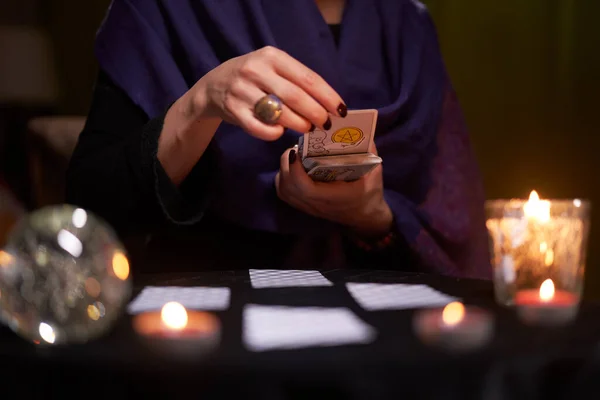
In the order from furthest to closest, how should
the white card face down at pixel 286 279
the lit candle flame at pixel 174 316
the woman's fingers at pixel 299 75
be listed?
the woman's fingers at pixel 299 75
the white card face down at pixel 286 279
the lit candle flame at pixel 174 316

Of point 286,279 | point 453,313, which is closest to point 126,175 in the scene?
point 286,279

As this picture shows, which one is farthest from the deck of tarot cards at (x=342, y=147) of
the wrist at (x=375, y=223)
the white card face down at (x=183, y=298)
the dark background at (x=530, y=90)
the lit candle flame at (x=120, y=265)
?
the dark background at (x=530, y=90)

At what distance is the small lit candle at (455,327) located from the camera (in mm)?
494

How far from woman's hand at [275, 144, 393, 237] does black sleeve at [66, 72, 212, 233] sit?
15cm

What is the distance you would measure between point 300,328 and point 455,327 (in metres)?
0.12

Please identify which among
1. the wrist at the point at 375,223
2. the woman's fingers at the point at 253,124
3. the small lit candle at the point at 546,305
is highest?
the wrist at the point at 375,223

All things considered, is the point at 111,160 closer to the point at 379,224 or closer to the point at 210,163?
the point at 210,163

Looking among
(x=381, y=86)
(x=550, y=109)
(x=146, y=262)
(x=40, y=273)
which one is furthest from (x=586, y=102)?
(x=40, y=273)

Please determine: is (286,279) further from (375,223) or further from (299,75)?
(375,223)

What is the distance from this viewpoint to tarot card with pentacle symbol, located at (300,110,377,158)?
2.96ft

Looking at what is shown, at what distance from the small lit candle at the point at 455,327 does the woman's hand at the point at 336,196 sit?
17.5 inches

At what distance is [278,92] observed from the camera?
0.85m

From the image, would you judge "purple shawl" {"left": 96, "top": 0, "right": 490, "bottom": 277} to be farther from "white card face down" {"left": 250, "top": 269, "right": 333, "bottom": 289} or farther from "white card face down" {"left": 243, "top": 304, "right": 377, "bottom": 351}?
"white card face down" {"left": 243, "top": 304, "right": 377, "bottom": 351}

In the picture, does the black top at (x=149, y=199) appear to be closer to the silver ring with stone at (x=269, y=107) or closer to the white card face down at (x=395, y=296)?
the silver ring with stone at (x=269, y=107)
